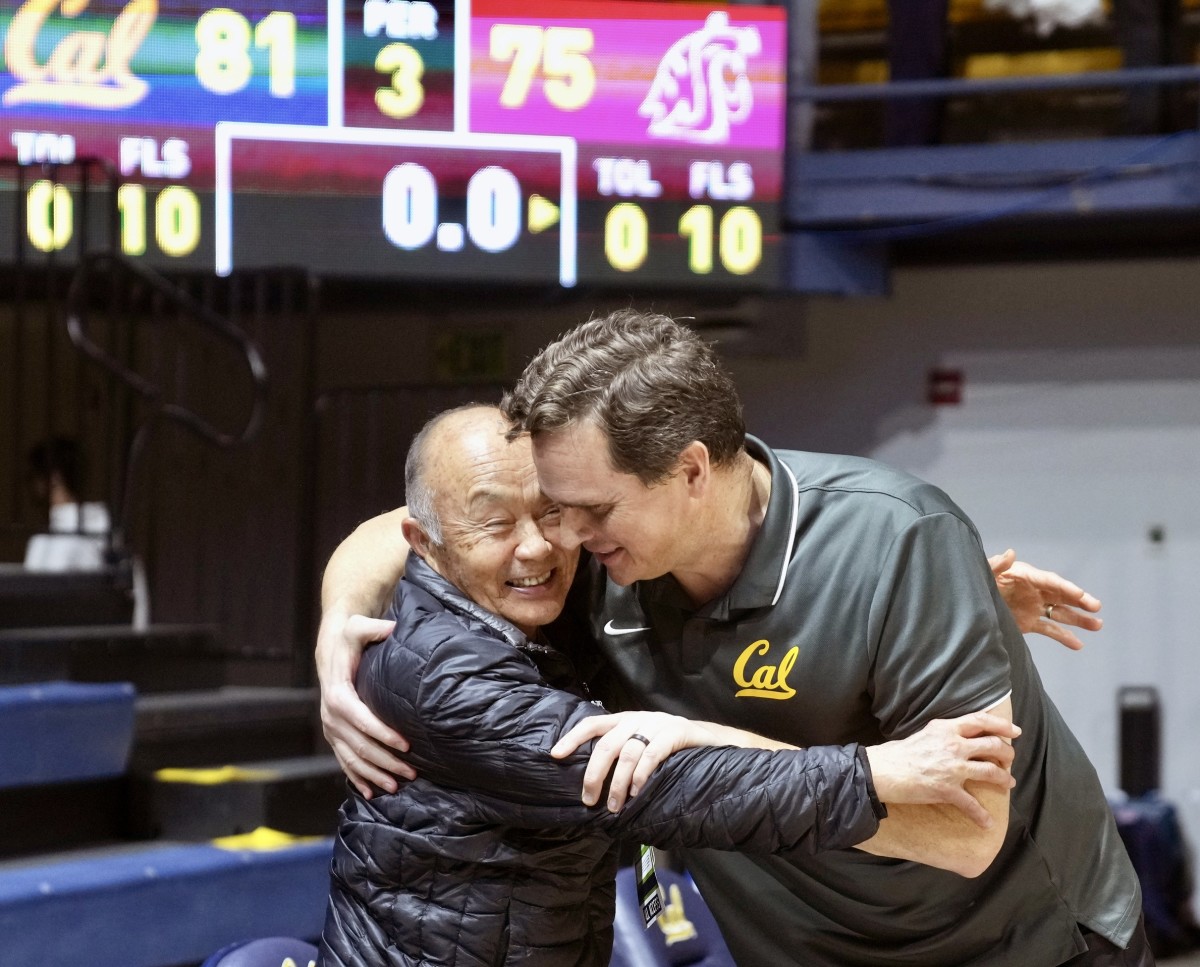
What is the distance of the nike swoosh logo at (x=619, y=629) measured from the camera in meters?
2.09

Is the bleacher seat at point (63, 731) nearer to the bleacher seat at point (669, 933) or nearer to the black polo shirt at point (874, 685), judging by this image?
the bleacher seat at point (669, 933)

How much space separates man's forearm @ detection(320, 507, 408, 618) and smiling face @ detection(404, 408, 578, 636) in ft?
0.90

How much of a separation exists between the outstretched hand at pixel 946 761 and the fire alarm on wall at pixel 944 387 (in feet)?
17.4

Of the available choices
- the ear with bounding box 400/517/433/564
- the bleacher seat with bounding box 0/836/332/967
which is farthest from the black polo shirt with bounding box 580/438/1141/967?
the bleacher seat with bounding box 0/836/332/967

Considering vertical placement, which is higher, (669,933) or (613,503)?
(613,503)

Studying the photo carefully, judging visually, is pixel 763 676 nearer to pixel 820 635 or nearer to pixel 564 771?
pixel 820 635

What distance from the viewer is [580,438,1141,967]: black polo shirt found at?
6.05 ft

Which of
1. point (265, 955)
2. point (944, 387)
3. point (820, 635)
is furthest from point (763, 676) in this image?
point (944, 387)

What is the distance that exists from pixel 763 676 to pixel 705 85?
385cm

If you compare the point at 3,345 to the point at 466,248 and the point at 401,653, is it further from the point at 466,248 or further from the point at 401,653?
the point at 401,653

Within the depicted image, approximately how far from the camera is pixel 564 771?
1783 millimetres

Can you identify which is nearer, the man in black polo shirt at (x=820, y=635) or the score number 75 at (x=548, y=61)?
the man in black polo shirt at (x=820, y=635)

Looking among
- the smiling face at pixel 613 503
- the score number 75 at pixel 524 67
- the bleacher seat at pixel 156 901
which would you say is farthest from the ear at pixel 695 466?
the score number 75 at pixel 524 67

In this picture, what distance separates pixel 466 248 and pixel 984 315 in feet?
9.15
